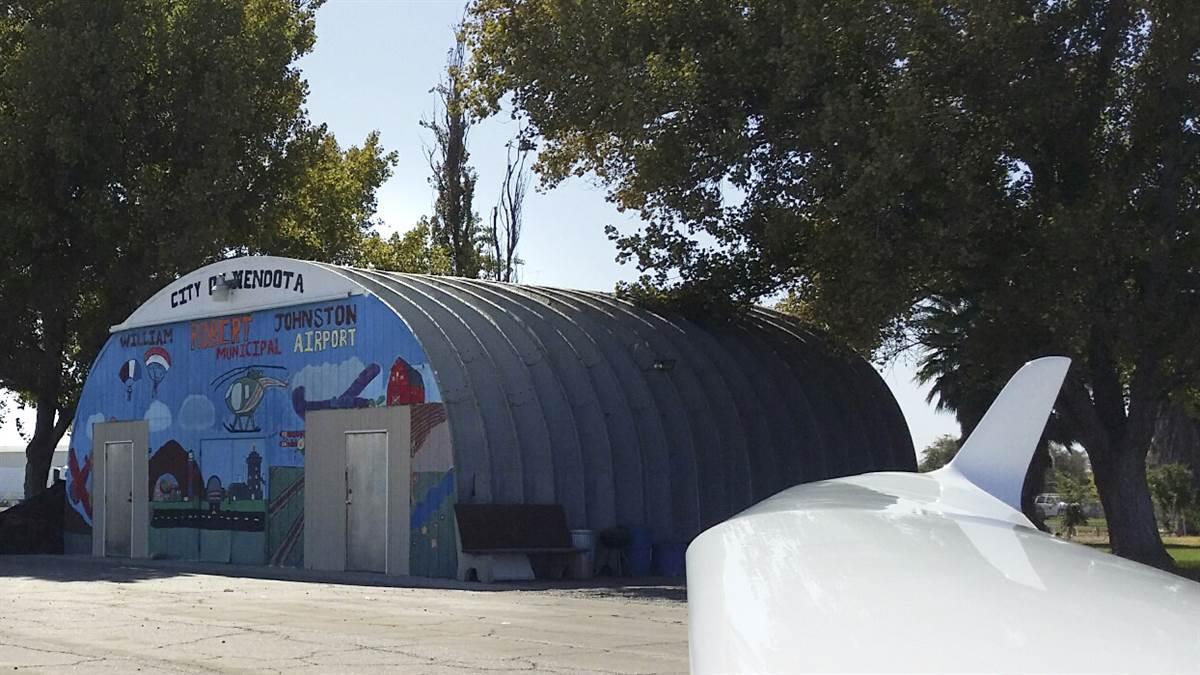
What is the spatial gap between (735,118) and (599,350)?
206 inches

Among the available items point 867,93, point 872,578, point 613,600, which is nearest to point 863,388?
point 867,93

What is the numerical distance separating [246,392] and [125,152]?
13.7 m

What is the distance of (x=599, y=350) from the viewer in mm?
25141

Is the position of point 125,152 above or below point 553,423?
above

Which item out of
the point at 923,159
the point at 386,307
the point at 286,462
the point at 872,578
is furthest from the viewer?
the point at 286,462

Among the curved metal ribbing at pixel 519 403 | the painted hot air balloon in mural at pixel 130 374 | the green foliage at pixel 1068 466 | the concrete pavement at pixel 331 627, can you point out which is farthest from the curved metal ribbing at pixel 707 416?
the green foliage at pixel 1068 466

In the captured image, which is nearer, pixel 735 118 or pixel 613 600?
pixel 613 600

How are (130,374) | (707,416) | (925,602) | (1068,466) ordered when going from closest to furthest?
(925,602), (707,416), (130,374), (1068,466)

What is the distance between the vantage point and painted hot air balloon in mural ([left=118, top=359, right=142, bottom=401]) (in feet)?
93.8

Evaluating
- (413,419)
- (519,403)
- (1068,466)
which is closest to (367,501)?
(413,419)

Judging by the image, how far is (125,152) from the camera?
36.8 m

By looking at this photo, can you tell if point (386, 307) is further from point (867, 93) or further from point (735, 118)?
point (867, 93)

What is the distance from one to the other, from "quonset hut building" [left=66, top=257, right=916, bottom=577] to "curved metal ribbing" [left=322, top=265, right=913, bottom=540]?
0.04 meters

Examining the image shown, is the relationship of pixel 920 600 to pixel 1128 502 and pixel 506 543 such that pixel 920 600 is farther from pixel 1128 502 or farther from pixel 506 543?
pixel 1128 502
